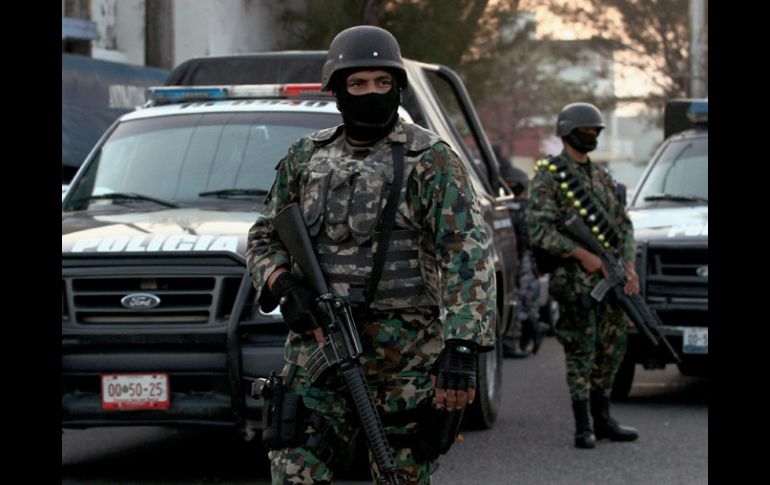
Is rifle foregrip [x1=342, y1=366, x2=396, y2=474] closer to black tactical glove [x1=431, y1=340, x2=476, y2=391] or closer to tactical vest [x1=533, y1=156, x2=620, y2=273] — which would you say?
black tactical glove [x1=431, y1=340, x2=476, y2=391]

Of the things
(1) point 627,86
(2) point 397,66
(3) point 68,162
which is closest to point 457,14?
(3) point 68,162

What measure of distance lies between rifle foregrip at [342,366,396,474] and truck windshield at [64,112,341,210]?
3.44 meters

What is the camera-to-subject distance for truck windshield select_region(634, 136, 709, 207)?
11.1m

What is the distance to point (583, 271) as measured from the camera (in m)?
8.52

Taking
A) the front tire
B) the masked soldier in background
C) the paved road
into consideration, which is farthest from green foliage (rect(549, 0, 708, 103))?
the front tire

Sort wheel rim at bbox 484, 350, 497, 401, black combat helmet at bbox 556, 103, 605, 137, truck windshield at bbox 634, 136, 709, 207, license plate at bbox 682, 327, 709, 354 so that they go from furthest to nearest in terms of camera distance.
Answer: truck windshield at bbox 634, 136, 709, 207 < license plate at bbox 682, 327, 709, 354 < wheel rim at bbox 484, 350, 497, 401 < black combat helmet at bbox 556, 103, 605, 137

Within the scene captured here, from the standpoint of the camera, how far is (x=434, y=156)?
4812mm

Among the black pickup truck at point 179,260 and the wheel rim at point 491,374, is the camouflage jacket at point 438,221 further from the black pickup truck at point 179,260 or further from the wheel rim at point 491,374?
the wheel rim at point 491,374

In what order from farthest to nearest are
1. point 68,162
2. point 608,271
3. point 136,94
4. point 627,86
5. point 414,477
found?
point 627,86 < point 136,94 < point 68,162 < point 608,271 < point 414,477

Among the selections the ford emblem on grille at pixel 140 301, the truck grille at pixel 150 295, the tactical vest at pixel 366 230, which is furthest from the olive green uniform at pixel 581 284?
the tactical vest at pixel 366 230

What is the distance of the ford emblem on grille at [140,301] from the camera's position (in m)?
7.11
